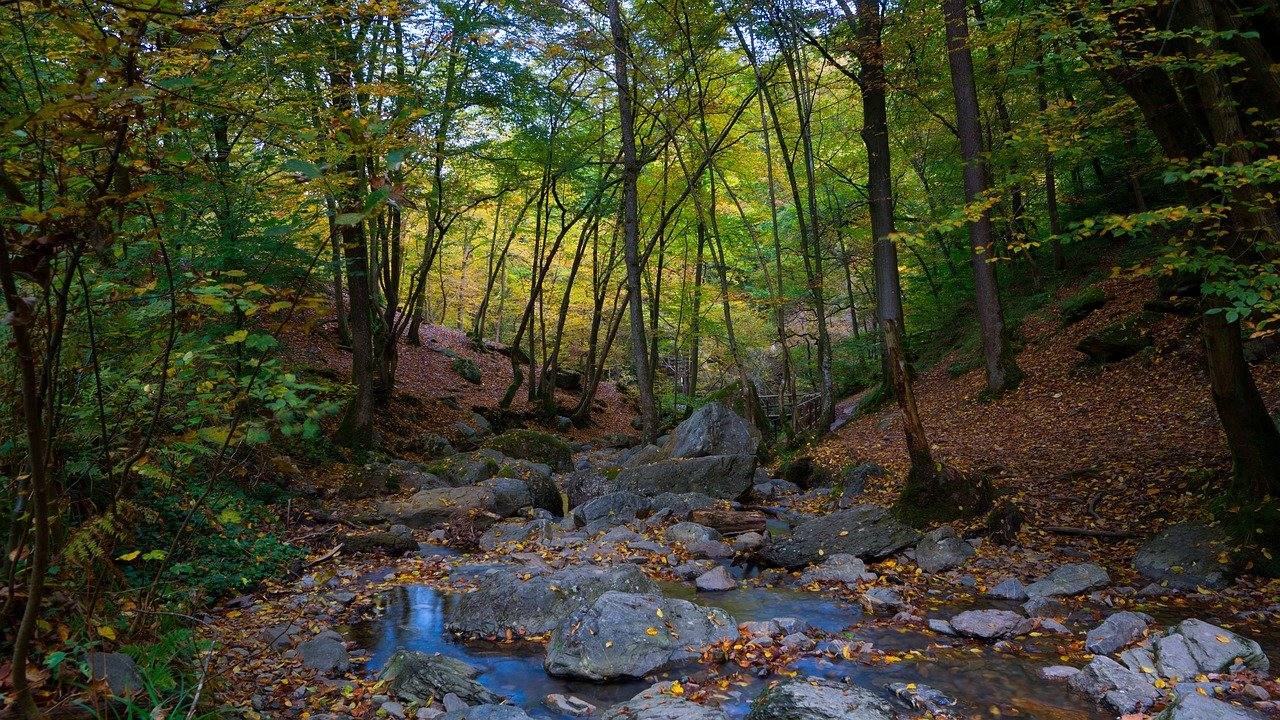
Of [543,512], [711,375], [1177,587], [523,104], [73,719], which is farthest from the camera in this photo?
[711,375]

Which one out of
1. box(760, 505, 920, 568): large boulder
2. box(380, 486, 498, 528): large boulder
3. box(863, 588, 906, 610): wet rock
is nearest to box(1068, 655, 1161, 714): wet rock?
box(863, 588, 906, 610): wet rock

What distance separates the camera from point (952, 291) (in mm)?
18938

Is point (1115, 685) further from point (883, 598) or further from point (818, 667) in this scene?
point (883, 598)

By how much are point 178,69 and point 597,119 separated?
621 inches

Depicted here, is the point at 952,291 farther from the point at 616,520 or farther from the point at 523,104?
the point at 616,520

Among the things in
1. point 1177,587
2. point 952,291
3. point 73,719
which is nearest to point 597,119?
point 952,291

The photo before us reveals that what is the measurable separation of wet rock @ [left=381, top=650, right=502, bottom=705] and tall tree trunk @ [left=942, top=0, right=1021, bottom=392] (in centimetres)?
960

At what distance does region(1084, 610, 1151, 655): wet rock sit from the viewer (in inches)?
177

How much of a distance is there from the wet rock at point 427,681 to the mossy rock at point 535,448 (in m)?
9.28

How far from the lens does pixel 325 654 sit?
4605 millimetres

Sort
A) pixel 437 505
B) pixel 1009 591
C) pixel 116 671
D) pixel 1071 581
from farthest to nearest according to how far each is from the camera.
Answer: pixel 437 505, pixel 1009 591, pixel 1071 581, pixel 116 671

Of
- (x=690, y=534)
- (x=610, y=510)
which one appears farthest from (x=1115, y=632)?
(x=610, y=510)

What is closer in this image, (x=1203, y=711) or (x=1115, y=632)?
(x=1203, y=711)

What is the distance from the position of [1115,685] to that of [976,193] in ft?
28.3
